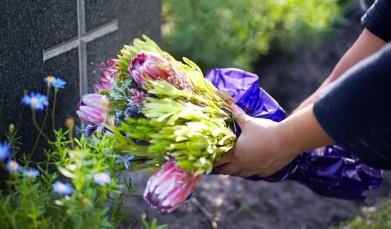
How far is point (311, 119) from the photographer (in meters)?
1.67

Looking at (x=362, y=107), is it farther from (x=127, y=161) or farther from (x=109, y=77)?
(x=109, y=77)

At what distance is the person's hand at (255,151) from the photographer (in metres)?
1.79

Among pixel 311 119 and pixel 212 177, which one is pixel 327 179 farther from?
pixel 212 177

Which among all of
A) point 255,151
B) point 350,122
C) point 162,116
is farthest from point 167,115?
point 350,122

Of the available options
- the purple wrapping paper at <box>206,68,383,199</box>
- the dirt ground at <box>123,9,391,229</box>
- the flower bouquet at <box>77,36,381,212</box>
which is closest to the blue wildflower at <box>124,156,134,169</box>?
the flower bouquet at <box>77,36,381,212</box>

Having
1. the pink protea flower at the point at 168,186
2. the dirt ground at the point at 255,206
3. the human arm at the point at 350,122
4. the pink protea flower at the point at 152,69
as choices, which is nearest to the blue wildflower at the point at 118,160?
the pink protea flower at the point at 168,186

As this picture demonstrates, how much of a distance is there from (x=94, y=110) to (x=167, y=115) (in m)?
0.30

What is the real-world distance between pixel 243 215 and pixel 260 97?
0.88m

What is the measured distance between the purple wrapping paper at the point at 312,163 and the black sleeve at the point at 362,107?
1.59 feet

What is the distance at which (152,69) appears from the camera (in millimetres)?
1867

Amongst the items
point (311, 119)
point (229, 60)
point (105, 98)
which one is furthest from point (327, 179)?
point (229, 60)

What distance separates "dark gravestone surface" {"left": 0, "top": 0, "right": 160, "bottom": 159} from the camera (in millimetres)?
2047

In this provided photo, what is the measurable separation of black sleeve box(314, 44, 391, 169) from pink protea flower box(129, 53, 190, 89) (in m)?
0.44

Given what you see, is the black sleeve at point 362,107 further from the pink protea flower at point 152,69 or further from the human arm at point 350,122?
the pink protea flower at point 152,69
